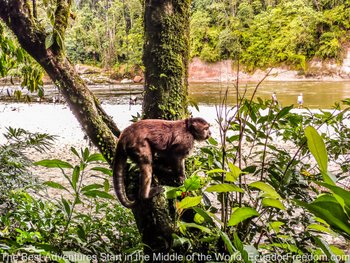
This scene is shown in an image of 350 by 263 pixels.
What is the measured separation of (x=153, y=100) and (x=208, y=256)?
791mm

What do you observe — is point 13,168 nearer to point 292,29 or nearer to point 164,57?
point 164,57

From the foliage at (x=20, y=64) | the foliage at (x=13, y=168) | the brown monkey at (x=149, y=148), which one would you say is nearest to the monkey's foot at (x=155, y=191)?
the brown monkey at (x=149, y=148)

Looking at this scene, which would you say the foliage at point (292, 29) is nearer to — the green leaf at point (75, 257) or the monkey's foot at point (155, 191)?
the monkey's foot at point (155, 191)

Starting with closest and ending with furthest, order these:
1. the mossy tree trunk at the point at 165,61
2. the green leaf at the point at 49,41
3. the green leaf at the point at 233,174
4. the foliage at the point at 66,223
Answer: the green leaf at the point at 233,174
the foliage at the point at 66,223
the green leaf at the point at 49,41
the mossy tree trunk at the point at 165,61

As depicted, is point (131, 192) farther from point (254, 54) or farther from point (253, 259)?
point (254, 54)

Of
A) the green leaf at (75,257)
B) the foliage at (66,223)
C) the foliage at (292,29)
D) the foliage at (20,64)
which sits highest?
the foliage at (292,29)

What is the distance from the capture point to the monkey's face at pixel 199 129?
1626mm

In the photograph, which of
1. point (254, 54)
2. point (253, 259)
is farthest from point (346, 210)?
point (254, 54)

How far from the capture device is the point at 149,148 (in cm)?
152

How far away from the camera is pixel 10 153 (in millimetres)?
1917

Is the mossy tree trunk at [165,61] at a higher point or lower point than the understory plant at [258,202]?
higher

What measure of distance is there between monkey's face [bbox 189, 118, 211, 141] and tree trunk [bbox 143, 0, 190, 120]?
0.37 ft

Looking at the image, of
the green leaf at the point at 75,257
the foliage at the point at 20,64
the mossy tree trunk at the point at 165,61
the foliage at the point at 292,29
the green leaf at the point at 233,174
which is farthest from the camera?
the foliage at the point at 292,29

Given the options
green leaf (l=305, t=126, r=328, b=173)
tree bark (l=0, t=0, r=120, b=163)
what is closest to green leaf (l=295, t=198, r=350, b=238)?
green leaf (l=305, t=126, r=328, b=173)
